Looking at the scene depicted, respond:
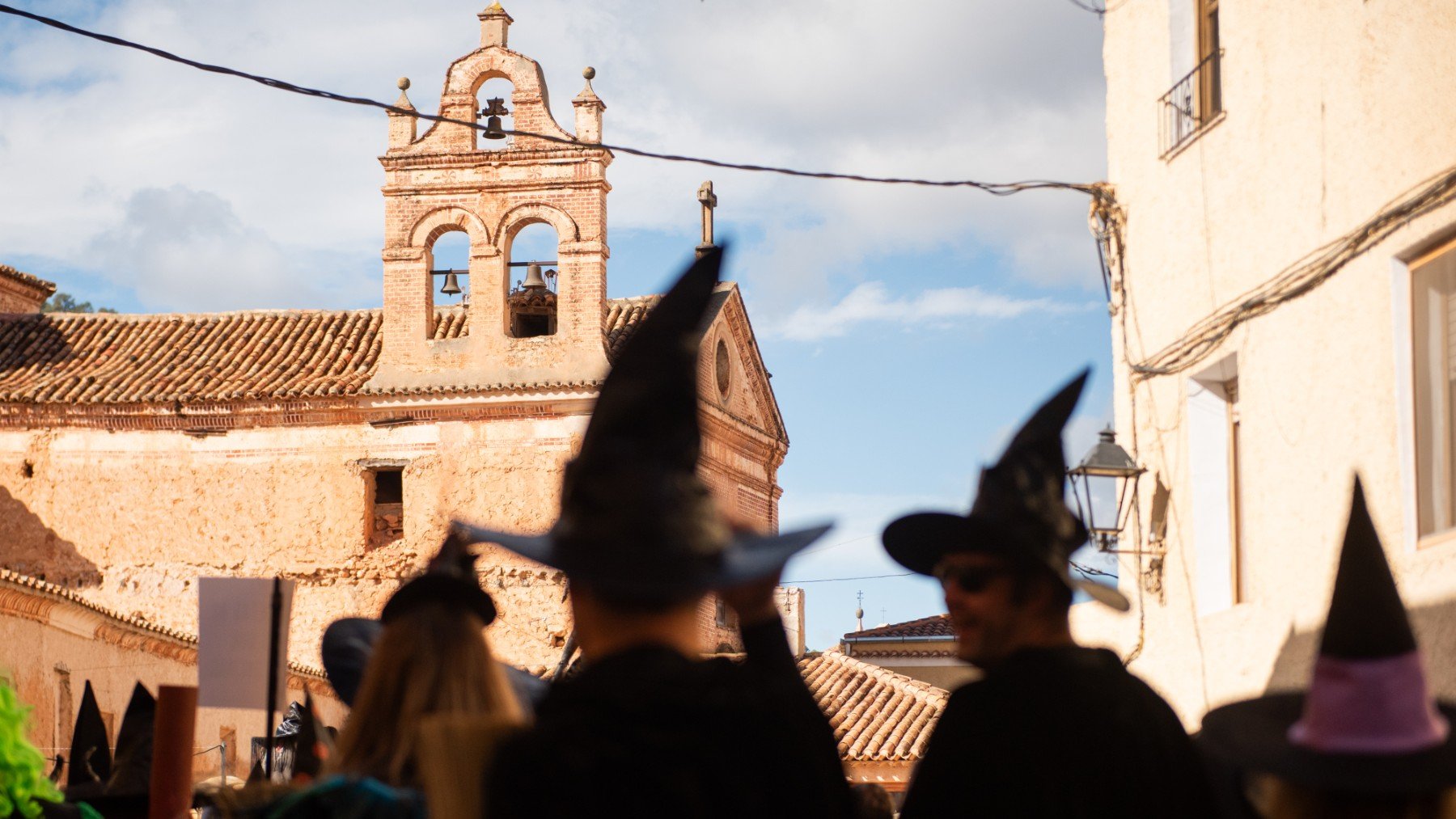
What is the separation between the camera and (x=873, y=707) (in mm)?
25719

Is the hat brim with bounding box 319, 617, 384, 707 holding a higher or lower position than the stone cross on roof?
lower

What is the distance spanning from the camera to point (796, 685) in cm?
311

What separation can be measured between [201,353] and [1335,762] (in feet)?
88.8

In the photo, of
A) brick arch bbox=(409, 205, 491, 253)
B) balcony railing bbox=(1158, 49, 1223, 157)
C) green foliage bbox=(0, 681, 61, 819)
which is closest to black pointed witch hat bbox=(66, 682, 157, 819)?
green foliage bbox=(0, 681, 61, 819)

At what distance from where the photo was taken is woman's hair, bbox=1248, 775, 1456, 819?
2469 mm

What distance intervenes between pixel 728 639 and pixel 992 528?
26.3 metres

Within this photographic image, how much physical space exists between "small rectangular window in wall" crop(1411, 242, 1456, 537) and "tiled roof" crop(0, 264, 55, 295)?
28968 mm

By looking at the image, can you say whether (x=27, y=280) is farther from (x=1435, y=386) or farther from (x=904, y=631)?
(x=1435, y=386)

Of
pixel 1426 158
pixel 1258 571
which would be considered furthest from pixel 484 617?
pixel 1258 571

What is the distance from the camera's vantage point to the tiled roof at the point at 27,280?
3155 cm

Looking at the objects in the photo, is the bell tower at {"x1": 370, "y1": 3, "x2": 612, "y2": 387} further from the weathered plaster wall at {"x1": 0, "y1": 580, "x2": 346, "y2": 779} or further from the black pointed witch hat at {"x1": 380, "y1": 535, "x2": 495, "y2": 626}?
the black pointed witch hat at {"x1": 380, "y1": 535, "x2": 495, "y2": 626}

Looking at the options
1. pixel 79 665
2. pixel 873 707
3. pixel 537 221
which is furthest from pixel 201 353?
pixel 873 707

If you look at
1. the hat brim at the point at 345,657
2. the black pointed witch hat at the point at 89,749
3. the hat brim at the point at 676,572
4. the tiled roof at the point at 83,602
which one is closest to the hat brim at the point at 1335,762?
the hat brim at the point at 676,572

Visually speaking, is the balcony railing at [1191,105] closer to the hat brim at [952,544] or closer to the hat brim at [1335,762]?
the hat brim at [952,544]
